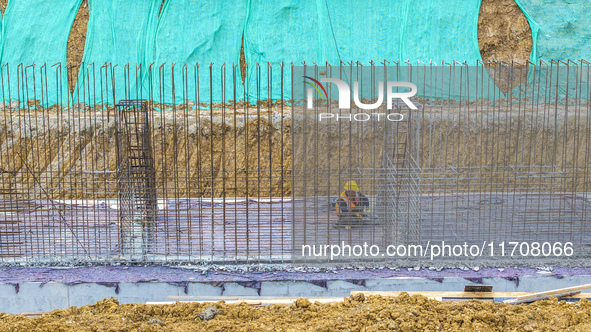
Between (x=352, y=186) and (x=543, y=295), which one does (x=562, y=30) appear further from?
(x=543, y=295)

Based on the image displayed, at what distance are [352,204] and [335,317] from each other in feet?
6.65

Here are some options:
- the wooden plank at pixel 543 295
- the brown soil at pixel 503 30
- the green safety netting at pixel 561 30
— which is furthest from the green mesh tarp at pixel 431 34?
the wooden plank at pixel 543 295

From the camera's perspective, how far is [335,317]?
507 centimetres

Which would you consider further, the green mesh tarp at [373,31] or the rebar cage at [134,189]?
the green mesh tarp at [373,31]

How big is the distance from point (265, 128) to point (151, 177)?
21.7 feet

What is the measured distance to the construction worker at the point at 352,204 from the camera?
6.65 meters

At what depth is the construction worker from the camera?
665 centimetres

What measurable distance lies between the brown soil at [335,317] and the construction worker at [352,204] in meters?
1.43

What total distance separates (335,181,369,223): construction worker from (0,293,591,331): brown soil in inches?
56.3

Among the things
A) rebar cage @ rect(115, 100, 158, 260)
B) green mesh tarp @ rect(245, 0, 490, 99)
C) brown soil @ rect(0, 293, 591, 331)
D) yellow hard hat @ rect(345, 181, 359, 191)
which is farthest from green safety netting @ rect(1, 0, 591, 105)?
brown soil @ rect(0, 293, 591, 331)

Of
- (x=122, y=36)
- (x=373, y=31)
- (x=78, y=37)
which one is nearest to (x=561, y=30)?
(x=373, y=31)

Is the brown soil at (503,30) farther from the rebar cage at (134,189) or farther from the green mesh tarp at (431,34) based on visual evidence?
the rebar cage at (134,189)

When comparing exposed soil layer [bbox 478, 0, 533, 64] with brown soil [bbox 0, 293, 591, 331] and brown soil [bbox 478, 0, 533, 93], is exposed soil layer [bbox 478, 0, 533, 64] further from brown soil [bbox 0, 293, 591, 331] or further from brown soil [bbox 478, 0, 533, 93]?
brown soil [bbox 0, 293, 591, 331]

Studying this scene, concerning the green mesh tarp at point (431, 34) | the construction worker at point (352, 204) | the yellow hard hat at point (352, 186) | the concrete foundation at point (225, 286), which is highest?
the green mesh tarp at point (431, 34)
